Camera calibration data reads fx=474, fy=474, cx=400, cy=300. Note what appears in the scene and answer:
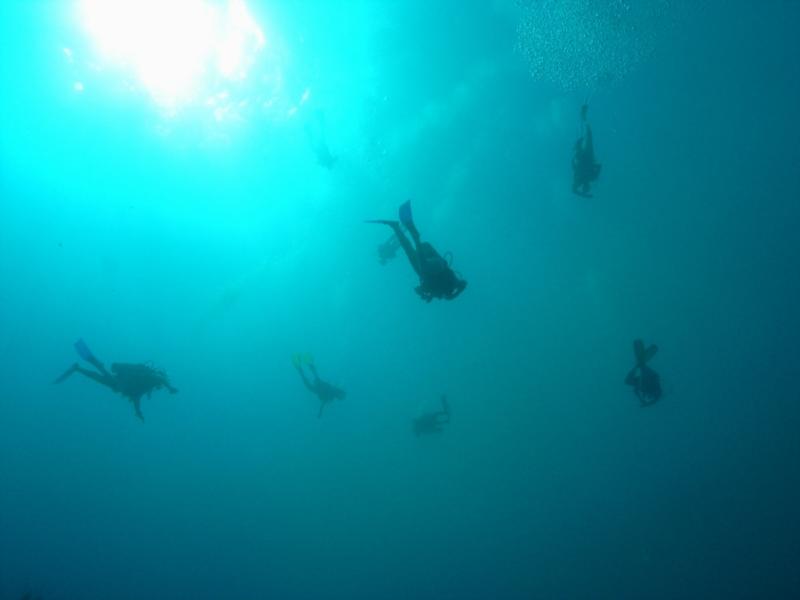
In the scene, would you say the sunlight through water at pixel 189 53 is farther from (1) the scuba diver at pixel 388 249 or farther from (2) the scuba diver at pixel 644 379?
(2) the scuba diver at pixel 644 379

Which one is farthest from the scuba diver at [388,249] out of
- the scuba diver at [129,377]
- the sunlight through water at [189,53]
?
the sunlight through water at [189,53]

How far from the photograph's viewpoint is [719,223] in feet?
100

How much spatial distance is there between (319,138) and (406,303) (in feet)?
55.4

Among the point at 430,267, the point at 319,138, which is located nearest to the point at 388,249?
the point at 430,267

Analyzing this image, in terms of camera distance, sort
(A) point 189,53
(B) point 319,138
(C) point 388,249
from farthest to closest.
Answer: (B) point 319,138
(A) point 189,53
(C) point 388,249

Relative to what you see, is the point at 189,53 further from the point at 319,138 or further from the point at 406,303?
the point at 406,303

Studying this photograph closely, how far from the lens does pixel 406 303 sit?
39.2 meters

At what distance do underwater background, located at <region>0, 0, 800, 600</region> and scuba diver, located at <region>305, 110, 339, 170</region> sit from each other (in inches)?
7.4

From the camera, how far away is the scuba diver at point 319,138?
24819 mm

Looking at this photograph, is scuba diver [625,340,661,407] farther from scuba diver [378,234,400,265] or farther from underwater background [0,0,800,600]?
underwater background [0,0,800,600]

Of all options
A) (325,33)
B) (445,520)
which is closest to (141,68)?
(325,33)

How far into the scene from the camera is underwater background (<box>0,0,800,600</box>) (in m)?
21.7

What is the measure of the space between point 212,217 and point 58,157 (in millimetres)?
9870

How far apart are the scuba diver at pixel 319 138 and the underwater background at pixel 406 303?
0.62 ft
